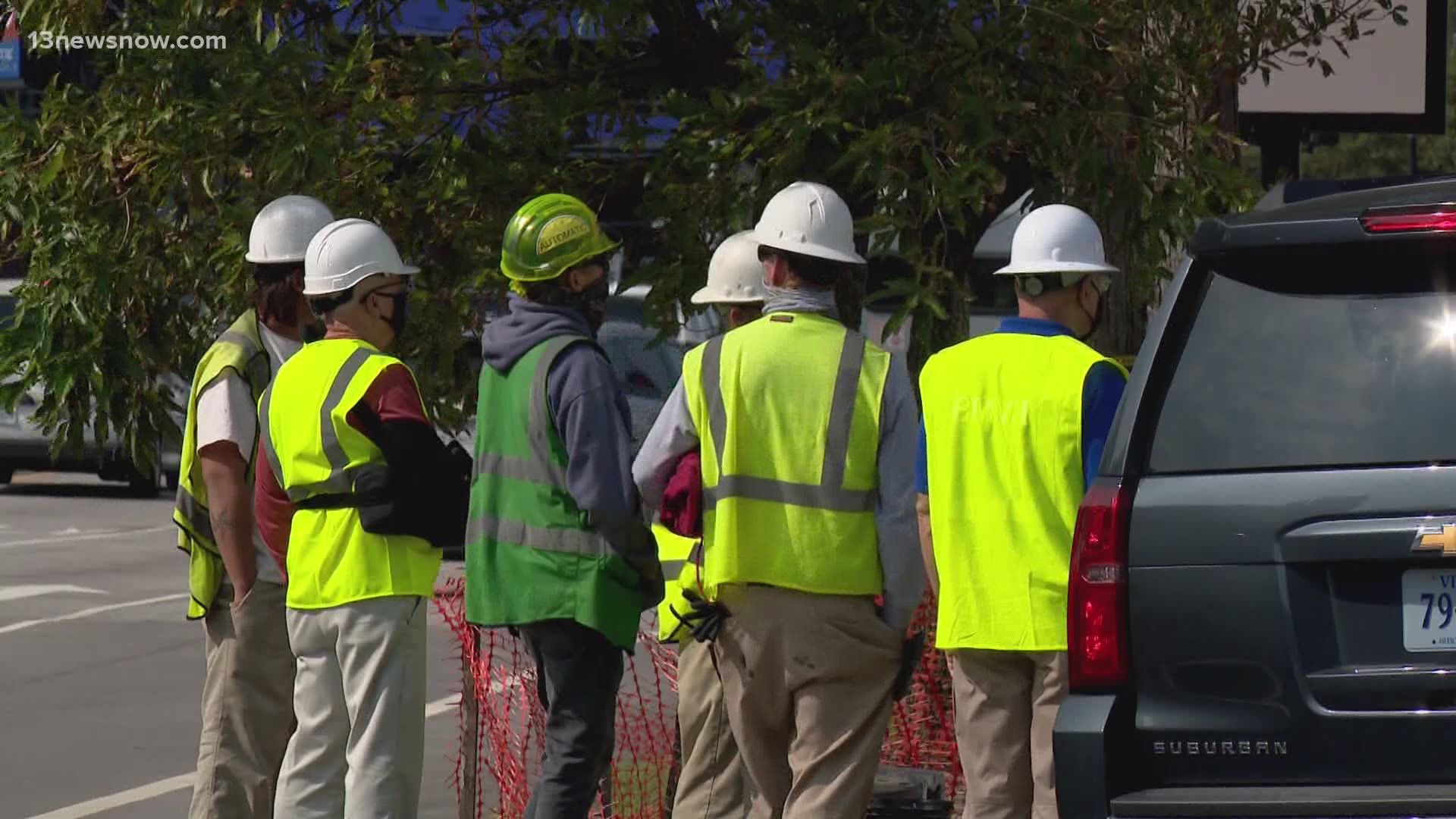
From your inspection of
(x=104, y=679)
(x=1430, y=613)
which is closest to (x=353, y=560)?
(x=1430, y=613)

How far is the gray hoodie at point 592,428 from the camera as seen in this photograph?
5625 millimetres

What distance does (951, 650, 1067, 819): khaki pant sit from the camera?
5488 millimetres

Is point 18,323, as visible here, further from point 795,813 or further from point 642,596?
point 795,813

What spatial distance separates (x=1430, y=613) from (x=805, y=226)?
2046 millimetres

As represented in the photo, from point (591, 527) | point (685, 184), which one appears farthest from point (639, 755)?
point (591, 527)

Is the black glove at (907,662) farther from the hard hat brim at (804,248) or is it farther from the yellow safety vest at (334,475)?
the yellow safety vest at (334,475)

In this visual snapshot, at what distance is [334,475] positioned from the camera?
590 centimetres

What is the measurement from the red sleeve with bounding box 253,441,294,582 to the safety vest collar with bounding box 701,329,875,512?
141cm

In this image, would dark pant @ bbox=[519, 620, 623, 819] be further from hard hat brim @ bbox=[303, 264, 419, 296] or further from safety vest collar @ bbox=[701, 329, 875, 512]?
hard hat brim @ bbox=[303, 264, 419, 296]

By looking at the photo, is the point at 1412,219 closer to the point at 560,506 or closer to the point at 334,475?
the point at 560,506

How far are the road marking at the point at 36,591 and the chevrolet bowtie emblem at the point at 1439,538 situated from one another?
12.9m

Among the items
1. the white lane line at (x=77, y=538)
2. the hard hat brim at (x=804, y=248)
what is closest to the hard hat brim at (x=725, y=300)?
the hard hat brim at (x=804, y=248)

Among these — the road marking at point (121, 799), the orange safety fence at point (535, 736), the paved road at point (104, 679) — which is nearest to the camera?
the orange safety fence at point (535, 736)

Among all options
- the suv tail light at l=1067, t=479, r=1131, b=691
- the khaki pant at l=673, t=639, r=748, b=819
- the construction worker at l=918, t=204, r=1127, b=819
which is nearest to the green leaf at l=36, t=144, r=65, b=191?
the khaki pant at l=673, t=639, r=748, b=819
